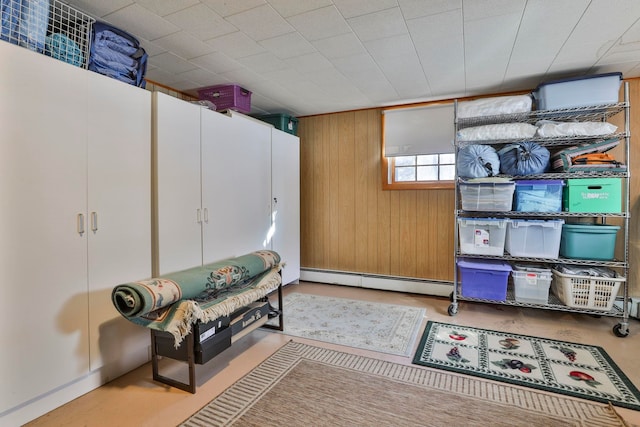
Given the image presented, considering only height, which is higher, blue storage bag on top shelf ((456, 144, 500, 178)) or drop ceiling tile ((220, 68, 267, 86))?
drop ceiling tile ((220, 68, 267, 86))

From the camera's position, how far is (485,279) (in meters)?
3.09

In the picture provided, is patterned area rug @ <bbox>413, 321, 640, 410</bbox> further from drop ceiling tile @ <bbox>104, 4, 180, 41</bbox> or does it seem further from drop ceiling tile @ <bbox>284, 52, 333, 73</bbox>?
drop ceiling tile @ <bbox>104, 4, 180, 41</bbox>

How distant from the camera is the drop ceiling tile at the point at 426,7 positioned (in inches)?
74.5

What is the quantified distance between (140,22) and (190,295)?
181cm

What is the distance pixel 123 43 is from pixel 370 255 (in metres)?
3.32

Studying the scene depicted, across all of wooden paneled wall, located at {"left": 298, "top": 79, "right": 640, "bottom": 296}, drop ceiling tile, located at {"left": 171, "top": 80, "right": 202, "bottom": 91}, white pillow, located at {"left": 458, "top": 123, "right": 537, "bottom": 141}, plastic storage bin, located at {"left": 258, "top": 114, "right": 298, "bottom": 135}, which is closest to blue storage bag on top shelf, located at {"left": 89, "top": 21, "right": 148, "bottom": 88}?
drop ceiling tile, located at {"left": 171, "top": 80, "right": 202, "bottom": 91}

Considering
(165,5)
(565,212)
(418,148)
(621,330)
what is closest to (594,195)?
(565,212)

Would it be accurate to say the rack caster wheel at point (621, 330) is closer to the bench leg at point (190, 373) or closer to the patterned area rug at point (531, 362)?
the patterned area rug at point (531, 362)

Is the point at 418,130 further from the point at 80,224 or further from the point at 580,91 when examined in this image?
the point at 80,224

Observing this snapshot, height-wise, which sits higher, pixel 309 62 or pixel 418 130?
pixel 309 62

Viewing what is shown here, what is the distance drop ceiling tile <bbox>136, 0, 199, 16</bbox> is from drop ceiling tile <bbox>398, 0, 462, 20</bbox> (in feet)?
4.10

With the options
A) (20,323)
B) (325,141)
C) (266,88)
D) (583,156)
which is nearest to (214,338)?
(20,323)

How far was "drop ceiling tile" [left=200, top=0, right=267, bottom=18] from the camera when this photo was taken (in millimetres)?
1890

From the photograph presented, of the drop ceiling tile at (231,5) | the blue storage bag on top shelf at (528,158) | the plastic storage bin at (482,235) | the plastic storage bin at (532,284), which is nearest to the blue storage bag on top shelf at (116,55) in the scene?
the drop ceiling tile at (231,5)
